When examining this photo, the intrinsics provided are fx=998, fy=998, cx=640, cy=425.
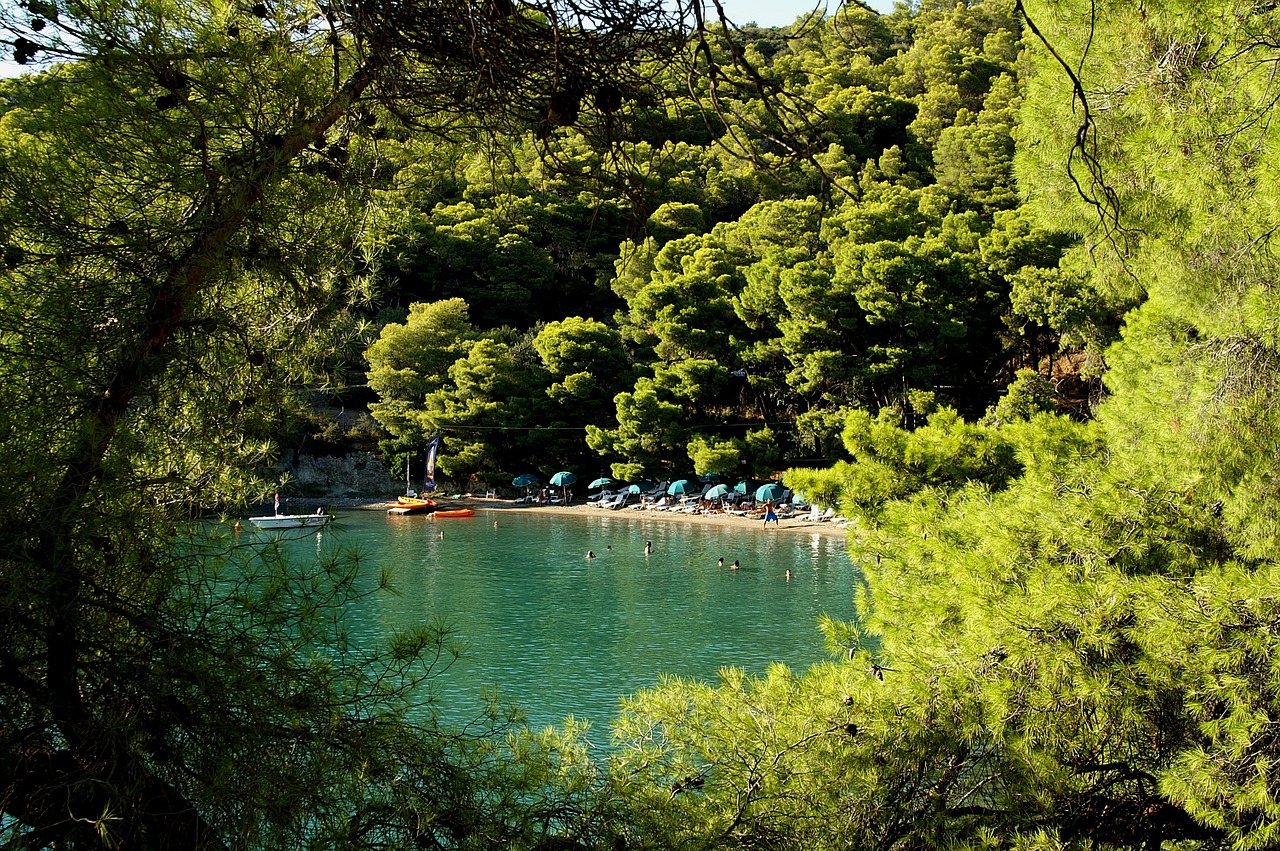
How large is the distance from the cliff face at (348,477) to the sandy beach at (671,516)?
1.30 metres

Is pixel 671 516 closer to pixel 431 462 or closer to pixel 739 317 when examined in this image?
pixel 739 317

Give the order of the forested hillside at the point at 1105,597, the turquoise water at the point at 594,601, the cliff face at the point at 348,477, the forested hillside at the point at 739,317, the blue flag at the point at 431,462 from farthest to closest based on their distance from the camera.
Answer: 1. the cliff face at the point at 348,477
2. the blue flag at the point at 431,462
3. the forested hillside at the point at 739,317
4. the turquoise water at the point at 594,601
5. the forested hillside at the point at 1105,597

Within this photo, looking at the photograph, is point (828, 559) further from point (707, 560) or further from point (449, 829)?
point (449, 829)

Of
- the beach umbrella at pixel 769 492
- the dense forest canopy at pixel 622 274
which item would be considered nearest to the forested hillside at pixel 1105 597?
the dense forest canopy at pixel 622 274

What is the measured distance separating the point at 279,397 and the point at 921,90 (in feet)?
126

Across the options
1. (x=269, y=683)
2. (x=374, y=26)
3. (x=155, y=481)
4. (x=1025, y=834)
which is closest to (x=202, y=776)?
(x=269, y=683)

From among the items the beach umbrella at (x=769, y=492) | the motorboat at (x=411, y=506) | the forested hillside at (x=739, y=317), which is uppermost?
the forested hillside at (x=739, y=317)

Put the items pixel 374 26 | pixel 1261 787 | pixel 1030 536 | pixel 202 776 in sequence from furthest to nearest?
pixel 1030 536 < pixel 1261 787 < pixel 202 776 < pixel 374 26

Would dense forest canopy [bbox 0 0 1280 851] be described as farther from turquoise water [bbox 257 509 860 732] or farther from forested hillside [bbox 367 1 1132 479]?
forested hillside [bbox 367 1 1132 479]

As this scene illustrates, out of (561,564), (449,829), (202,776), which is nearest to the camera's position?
(202,776)

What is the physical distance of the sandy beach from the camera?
20531mm

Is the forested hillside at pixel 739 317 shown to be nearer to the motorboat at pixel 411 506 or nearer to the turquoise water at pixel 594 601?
the motorboat at pixel 411 506

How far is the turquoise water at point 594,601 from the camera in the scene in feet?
33.7

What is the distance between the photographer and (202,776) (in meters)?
1.42
